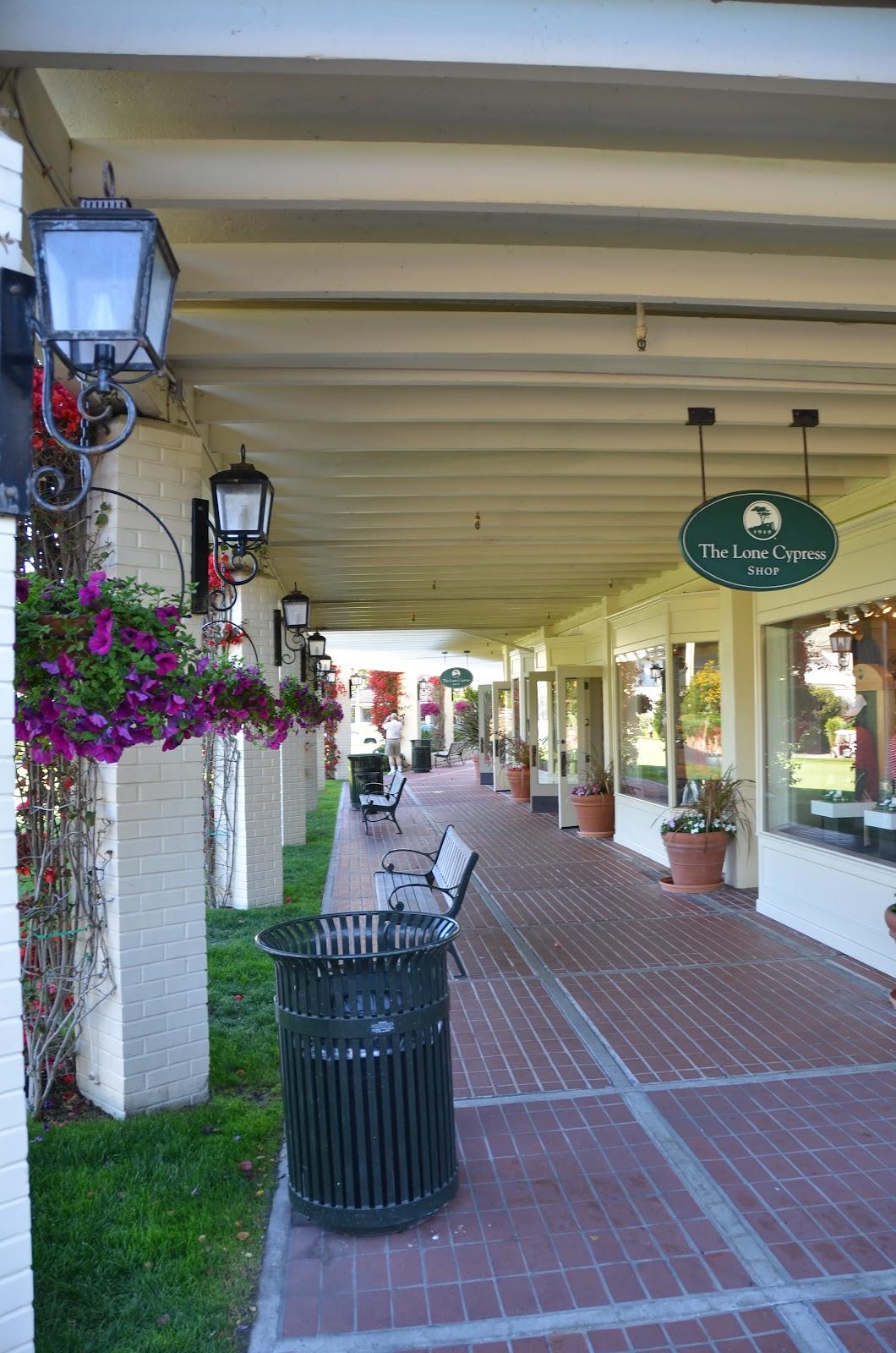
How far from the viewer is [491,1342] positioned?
102 inches

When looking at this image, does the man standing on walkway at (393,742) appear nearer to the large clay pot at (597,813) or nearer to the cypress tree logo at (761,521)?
the large clay pot at (597,813)

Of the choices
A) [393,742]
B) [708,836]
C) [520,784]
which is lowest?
[520,784]

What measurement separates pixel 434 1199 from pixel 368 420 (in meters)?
3.49

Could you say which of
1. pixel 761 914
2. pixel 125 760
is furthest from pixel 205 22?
pixel 761 914

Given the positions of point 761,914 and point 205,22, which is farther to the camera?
point 761,914

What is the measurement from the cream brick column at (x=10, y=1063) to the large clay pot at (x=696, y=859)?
7313mm

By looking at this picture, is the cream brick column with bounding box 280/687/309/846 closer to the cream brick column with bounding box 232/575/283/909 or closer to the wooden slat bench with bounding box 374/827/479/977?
the wooden slat bench with bounding box 374/827/479/977

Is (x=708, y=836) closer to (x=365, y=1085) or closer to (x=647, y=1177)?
(x=647, y=1177)

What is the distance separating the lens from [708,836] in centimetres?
854

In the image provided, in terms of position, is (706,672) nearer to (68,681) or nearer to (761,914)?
(761,914)

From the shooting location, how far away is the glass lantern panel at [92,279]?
6.89 ft

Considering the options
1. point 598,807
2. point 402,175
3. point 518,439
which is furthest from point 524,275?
point 598,807

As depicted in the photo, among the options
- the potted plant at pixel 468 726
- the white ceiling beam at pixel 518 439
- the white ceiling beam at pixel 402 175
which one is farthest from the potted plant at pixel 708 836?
the potted plant at pixel 468 726

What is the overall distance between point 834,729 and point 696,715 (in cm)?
277
